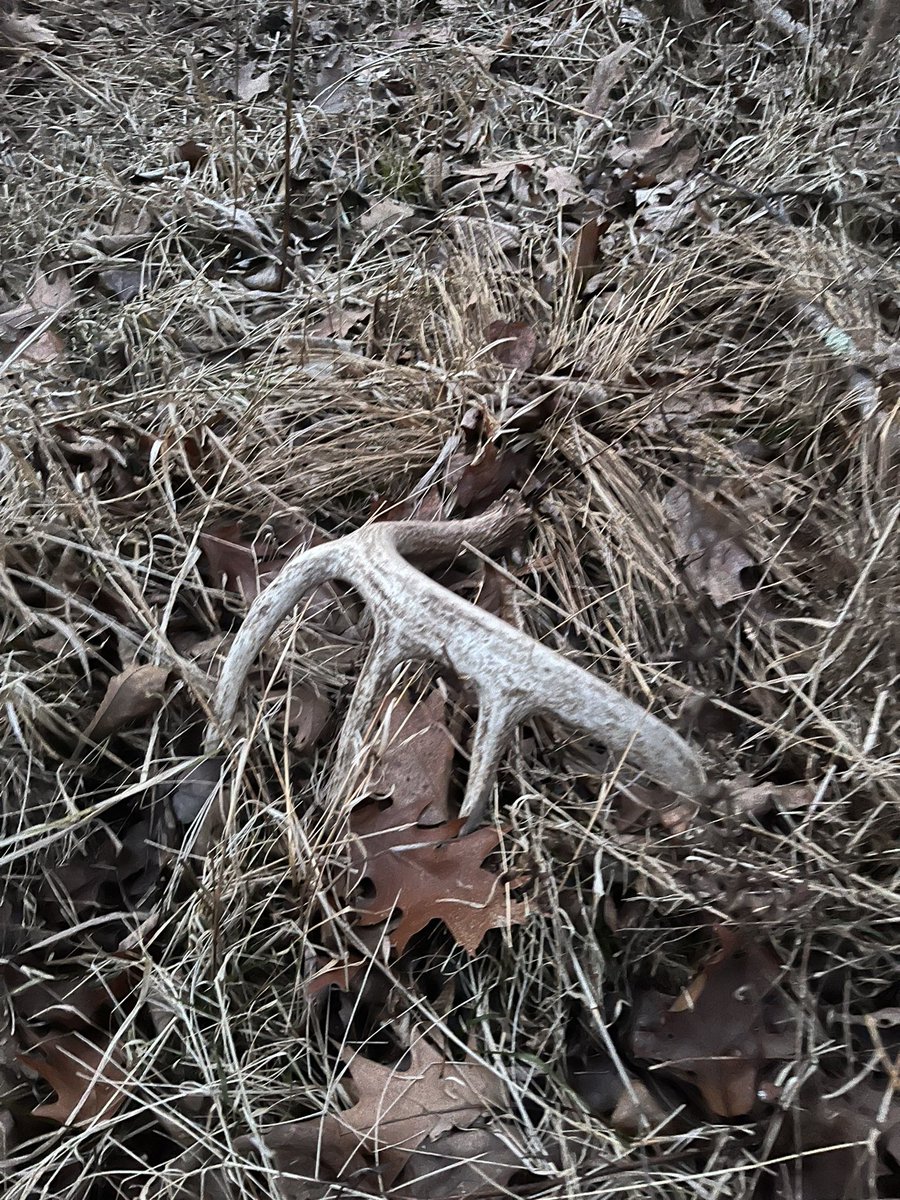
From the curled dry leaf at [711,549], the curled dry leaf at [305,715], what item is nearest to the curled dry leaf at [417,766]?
the curled dry leaf at [305,715]

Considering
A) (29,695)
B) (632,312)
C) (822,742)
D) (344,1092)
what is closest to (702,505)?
(822,742)

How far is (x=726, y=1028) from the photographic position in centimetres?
133

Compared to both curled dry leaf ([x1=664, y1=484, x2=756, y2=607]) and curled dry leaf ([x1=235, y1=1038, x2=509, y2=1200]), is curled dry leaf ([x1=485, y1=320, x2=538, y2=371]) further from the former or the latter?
curled dry leaf ([x1=235, y1=1038, x2=509, y2=1200])

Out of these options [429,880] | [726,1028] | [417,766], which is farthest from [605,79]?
[726,1028]

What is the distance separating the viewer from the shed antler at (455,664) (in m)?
1.52

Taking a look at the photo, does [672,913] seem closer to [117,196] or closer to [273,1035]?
[273,1035]

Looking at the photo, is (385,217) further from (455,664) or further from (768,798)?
(768,798)

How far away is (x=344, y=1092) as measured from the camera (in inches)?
55.1

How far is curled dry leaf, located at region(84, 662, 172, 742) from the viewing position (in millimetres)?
1758

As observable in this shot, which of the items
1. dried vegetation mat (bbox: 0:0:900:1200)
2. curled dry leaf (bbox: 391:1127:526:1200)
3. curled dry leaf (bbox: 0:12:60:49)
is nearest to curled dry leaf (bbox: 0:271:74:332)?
dried vegetation mat (bbox: 0:0:900:1200)

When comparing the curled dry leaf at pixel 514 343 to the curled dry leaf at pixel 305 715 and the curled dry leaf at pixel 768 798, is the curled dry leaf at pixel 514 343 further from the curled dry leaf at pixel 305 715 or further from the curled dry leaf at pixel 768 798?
the curled dry leaf at pixel 768 798

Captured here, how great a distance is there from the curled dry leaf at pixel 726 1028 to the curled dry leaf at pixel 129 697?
114 centimetres

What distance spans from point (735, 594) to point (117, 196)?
276 centimetres

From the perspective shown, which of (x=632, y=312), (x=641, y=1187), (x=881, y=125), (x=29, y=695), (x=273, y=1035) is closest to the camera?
(x=641, y=1187)
